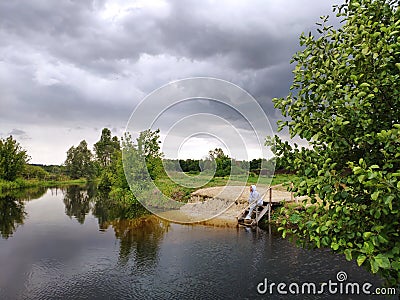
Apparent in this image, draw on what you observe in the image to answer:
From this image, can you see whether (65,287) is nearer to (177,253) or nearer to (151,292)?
(151,292)

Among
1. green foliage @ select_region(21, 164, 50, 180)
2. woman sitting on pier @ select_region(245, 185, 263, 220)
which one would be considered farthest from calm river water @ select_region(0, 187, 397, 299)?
green foliage @ select_region(21, 164, 50, 180)

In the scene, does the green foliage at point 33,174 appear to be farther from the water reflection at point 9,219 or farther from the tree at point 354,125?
the tree at point 354,125

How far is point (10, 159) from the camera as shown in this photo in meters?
50.0

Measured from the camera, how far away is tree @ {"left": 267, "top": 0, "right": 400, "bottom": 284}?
2584mm

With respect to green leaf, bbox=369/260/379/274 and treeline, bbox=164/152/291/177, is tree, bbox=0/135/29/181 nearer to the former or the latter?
treeline, bbox=164/152/291/177

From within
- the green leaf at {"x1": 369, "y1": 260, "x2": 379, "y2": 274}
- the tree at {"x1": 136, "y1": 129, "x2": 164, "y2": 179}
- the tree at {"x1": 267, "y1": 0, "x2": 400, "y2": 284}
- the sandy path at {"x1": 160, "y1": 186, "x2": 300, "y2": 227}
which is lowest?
the sandy path at {"x1": 160, "y1": 186, "x2": 300, "y2": 227}

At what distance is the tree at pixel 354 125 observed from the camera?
8.48ft

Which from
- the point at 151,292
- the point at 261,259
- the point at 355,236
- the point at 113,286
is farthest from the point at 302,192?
the point at 261,259

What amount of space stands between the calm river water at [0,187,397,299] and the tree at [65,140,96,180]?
6668 cm

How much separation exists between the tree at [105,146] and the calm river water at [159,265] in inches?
2109

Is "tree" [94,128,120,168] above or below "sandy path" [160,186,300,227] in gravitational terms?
above

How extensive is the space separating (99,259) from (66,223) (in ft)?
29.4

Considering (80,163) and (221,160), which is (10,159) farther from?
(221,160)

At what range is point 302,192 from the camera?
3.07m
